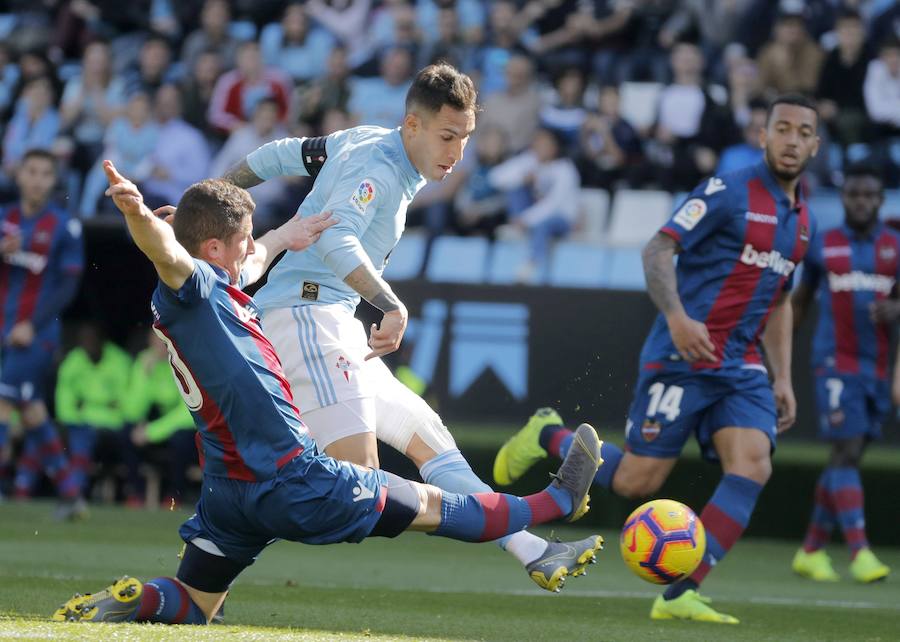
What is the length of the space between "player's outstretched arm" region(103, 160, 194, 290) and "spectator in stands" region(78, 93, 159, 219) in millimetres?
9167

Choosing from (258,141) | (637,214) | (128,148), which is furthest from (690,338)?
(128,148)

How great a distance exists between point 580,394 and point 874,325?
9.81 feet

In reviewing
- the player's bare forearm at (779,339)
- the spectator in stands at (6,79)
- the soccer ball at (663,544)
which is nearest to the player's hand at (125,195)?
the soccer ball at (663,544)

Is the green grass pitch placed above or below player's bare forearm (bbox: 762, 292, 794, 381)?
below

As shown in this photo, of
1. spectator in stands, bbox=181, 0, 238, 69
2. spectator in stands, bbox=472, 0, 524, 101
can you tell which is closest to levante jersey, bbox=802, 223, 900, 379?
spectator in stands, bbox=472, 0, 524, 101

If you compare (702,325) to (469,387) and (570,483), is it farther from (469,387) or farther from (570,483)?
(469,387)

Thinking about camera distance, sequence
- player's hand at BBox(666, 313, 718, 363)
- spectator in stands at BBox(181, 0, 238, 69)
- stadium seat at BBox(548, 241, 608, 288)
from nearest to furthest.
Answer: player's hand at BBox(666, 313, 718, 363) < stadium seat at BBox(548, 241, 608, 288) < spectator in stands at BBox(181, 0, 238, 69)

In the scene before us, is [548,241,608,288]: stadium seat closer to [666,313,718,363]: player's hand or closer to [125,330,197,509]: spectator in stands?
[125,330,197,509]: spectator in stands

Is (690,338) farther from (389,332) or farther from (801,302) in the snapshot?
(801,302)

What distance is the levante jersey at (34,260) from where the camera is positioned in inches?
433

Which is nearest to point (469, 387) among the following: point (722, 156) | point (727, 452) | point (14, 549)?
point (722, 156)

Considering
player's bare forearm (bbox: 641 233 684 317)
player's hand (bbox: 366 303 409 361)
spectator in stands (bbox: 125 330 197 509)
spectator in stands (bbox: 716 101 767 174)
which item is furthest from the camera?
spectator in stands (bbox: 125 330 197 509)

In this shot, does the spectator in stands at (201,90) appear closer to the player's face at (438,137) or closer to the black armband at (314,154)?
the black armband at (314,154)

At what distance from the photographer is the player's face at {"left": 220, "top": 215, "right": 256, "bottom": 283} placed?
16.0 ft
